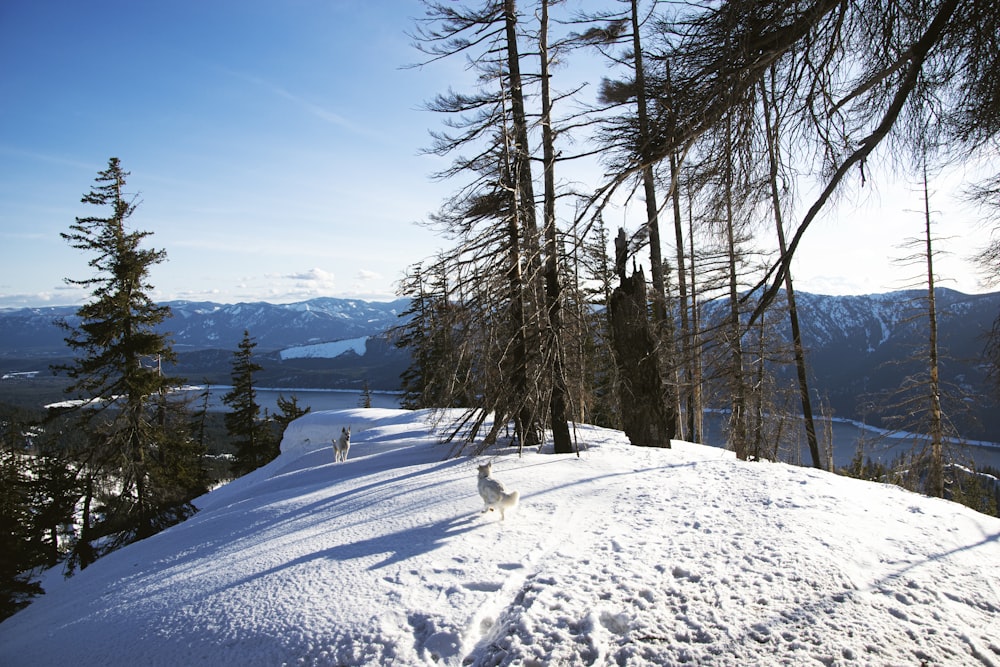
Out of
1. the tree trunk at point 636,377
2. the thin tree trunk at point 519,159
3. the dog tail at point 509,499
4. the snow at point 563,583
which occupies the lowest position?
the snow at point 563,583

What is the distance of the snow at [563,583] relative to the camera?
8.86 ft

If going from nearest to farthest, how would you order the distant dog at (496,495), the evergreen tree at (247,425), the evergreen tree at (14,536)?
the distant dog at (496,495) < the evergreen tree at (14,536) < the evergreen tree at (247,425)

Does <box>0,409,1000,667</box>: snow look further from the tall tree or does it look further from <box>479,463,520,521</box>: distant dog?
the tall tree

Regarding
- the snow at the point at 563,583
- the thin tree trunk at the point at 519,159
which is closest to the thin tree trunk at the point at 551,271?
the thin tree trunk at the point at 519,159

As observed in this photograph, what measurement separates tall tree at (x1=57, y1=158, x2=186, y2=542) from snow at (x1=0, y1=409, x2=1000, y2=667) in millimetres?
10545

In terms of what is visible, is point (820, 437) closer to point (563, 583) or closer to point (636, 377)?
point (636, 377)

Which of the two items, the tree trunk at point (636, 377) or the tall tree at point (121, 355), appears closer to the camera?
the tree trunk at point (636, 377)

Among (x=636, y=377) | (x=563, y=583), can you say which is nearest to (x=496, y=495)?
(x=563, y=583)

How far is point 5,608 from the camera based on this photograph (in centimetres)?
797

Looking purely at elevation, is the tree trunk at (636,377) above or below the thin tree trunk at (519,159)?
below

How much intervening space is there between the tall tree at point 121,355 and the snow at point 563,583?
10545 mm

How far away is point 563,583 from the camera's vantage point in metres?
3.26

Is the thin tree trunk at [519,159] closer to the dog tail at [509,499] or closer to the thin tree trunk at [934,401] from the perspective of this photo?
the dog tail at [509,499]

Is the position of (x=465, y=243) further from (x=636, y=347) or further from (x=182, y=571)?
(x=182, y=571)
